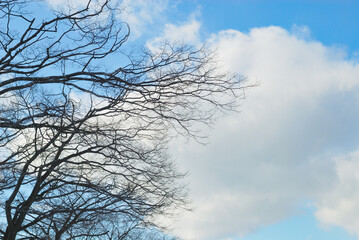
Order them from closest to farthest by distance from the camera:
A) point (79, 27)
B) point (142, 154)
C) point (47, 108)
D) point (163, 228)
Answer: point (47, 108) → point (79, 27) → point (142, 154) → point (163, 228)

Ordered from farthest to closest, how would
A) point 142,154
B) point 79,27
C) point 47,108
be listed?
1. point 142,154
2. point 79,27
3. point 47,108

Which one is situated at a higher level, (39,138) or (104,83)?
(104,83)

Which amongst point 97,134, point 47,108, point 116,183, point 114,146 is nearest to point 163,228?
point 116,183

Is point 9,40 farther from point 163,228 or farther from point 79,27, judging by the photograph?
point 163,228

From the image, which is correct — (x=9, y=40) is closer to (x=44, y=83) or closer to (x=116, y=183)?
(x=44, y=83)

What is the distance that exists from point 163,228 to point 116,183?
328 centimetres

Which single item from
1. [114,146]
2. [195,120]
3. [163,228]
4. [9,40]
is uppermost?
[9,40]

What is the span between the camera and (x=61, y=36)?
34.5ft

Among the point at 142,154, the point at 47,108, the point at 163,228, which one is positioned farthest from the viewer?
the point at 163,228

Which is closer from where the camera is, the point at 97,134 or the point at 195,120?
the point at 97,134

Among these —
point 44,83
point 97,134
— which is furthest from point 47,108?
point 97,134

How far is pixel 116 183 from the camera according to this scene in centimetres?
1143

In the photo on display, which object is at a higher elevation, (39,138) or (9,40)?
(9,40)

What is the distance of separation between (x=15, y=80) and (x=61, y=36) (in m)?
1.57
